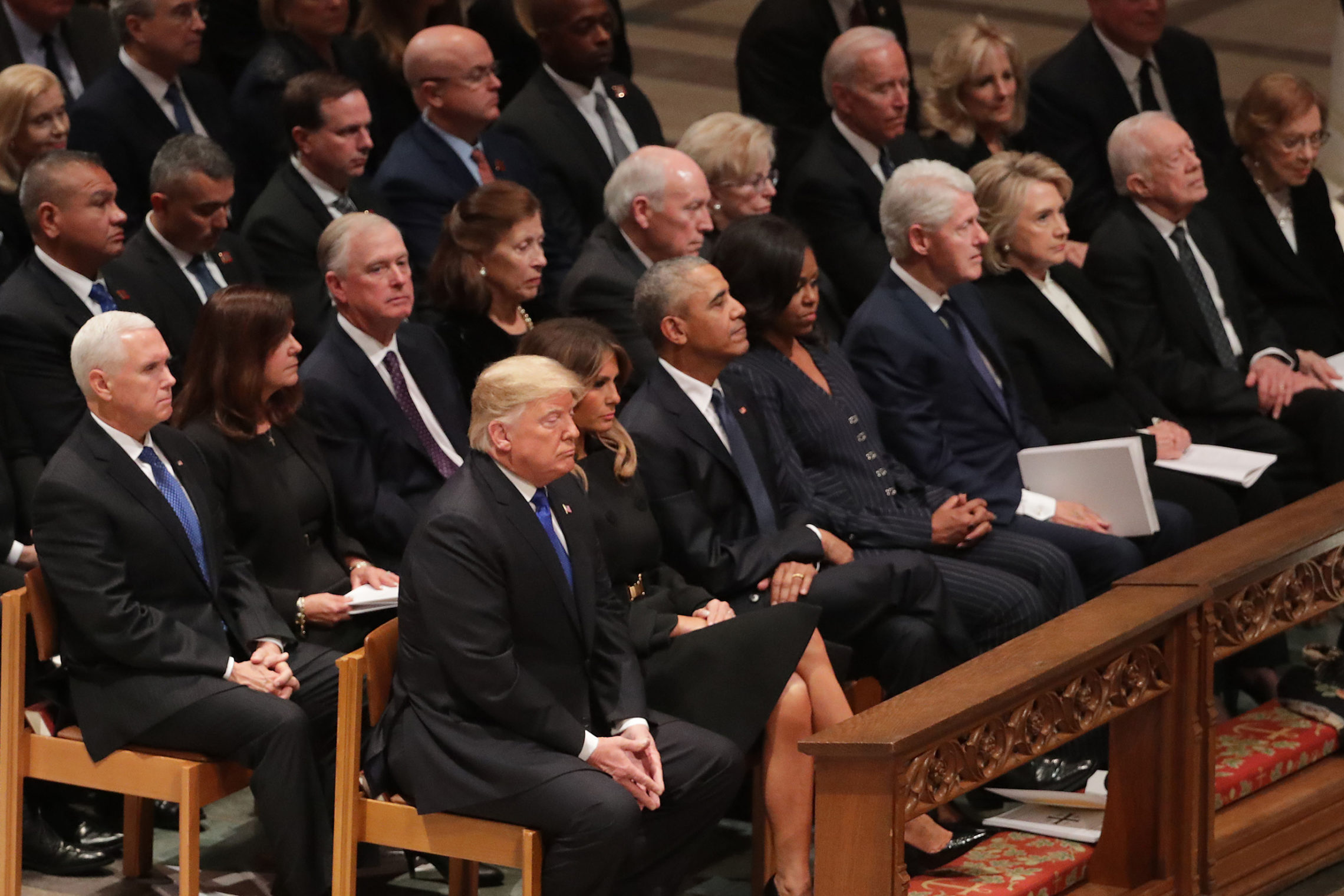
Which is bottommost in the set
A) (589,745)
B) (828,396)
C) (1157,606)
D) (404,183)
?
(589,745)

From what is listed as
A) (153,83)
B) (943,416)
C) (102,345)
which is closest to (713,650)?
(943,416)

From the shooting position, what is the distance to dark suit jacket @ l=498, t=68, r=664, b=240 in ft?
18.9

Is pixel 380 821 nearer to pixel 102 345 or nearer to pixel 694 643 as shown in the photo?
pixel 694 643

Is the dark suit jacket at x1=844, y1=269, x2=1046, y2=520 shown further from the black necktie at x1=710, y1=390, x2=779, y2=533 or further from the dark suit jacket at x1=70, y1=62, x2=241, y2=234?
the dark suit jacket at x1=70, y1=62, x2=241, y2=234

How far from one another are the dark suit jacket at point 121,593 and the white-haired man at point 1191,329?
278 centimetres

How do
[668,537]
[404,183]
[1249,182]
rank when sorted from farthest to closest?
[1249,182] < [404,183] < [668,537]

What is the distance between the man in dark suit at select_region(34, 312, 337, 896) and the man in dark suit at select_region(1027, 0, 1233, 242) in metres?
3.32

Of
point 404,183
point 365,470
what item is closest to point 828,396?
point 365,470

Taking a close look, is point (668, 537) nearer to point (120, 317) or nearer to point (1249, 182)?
point (120, 317)

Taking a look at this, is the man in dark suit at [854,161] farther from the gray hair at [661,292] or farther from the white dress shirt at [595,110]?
the gray hair at [661,292]

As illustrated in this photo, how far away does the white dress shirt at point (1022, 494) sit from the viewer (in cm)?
510

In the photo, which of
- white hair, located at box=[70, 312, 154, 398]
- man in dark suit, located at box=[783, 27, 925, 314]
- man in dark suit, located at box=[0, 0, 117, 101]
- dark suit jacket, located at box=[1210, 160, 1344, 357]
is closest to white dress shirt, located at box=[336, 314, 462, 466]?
white hair, located at box=[70, 312, 154, 398]

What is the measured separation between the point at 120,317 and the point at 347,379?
2.36ft

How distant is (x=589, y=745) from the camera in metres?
3.80
